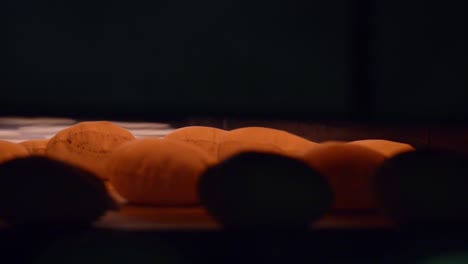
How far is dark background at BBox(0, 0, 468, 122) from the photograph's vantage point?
2.52ft

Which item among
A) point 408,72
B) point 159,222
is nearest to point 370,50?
point 408,72

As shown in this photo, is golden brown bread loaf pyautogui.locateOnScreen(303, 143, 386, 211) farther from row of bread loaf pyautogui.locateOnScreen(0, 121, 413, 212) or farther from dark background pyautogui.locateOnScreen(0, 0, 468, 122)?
dark background pyautogui.locateOnScreen(0, 0, 468, 122)

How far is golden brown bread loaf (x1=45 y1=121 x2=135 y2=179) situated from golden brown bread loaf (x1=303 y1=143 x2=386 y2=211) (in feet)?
1.00

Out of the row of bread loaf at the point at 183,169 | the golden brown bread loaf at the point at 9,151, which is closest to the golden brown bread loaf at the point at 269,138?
the row of bread loaf at the point at 183,169

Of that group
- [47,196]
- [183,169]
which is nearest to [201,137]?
[183,169]

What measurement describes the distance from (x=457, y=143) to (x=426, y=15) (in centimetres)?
24

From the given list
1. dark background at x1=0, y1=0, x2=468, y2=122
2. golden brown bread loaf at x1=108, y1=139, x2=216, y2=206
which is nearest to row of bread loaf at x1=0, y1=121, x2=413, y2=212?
golden brown bread loaf at x1=108, y1=139, x2=216, y2=206

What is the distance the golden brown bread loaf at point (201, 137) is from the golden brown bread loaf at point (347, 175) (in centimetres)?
23

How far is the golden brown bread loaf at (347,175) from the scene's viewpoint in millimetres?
611

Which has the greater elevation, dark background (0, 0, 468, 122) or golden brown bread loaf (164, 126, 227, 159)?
dark background (0, 0, 468, 122)

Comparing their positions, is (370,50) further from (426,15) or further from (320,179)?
(320,179)

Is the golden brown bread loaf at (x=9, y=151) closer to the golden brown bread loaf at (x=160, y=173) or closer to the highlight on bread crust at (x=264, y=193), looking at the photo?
the golden brown bread loaf at (x=160, y=173)

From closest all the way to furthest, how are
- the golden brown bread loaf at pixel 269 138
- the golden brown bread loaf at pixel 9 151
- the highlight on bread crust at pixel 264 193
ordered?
the highlight on bread crust at pixel 264 193 < the golden brown bread loaf at pixel 9 151 < the golden brown bread loaf at pixel 269 138

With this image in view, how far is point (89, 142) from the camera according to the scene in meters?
0.81
